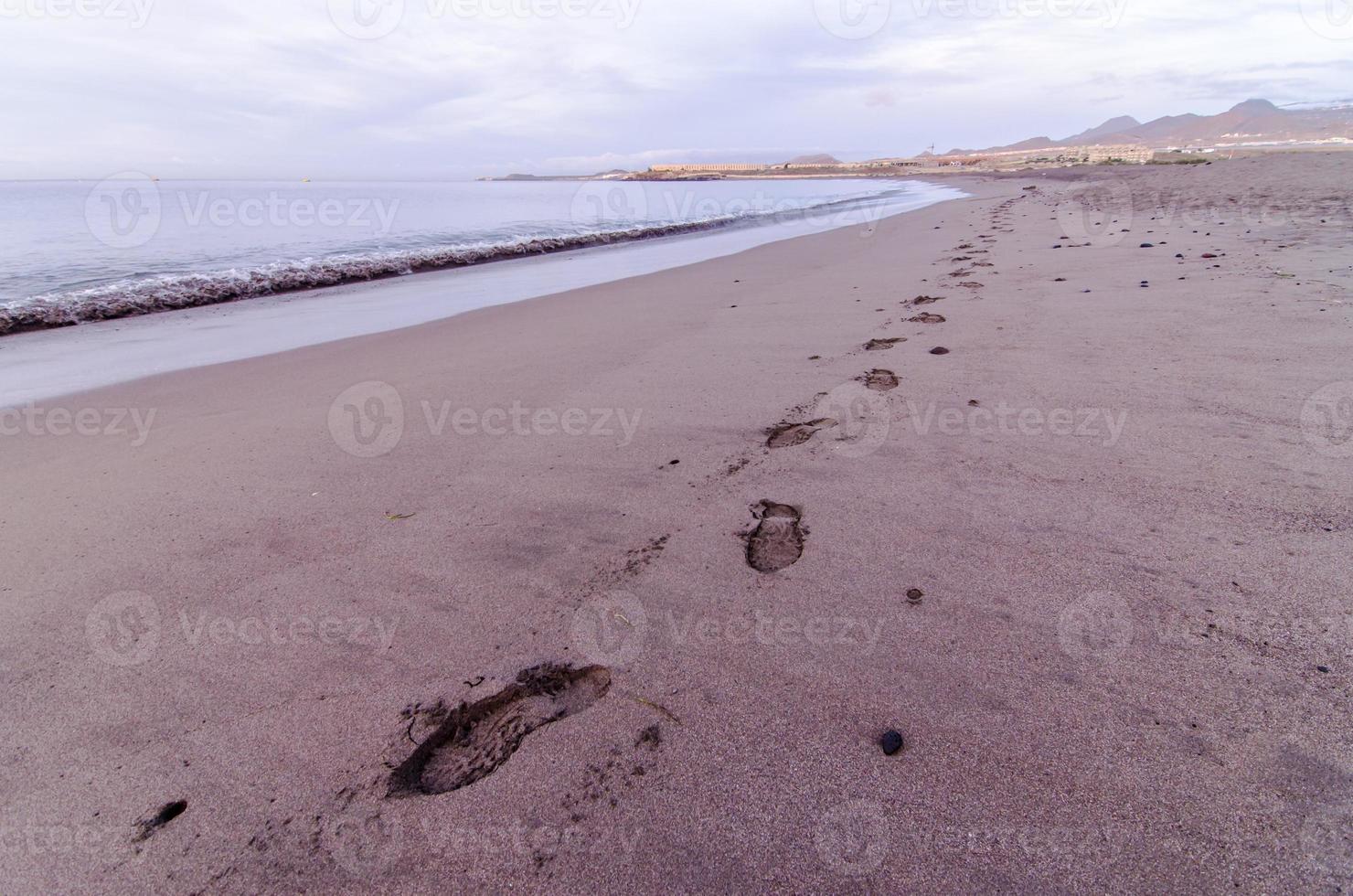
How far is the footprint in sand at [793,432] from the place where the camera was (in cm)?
324

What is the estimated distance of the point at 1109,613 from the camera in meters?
1.89
